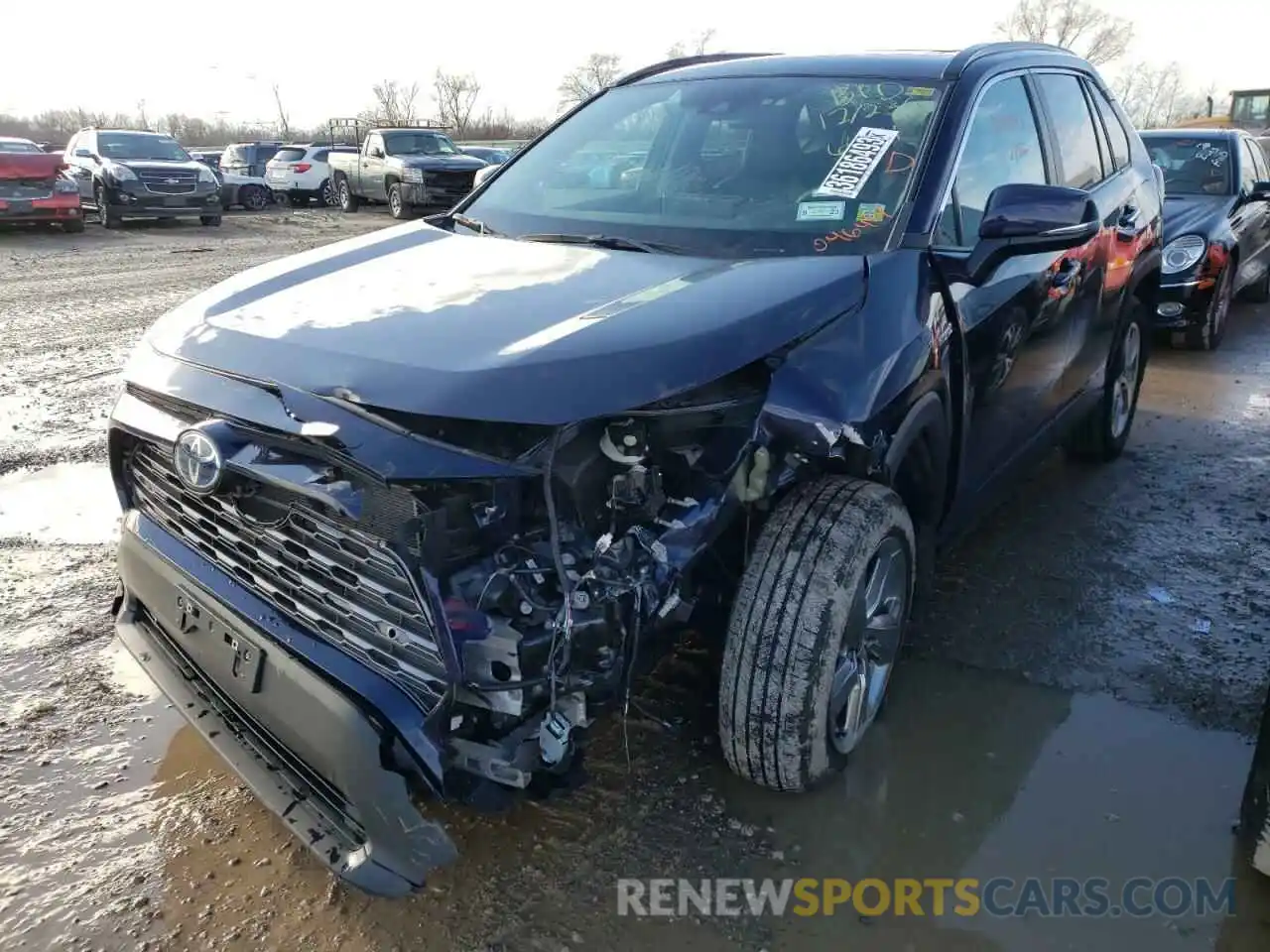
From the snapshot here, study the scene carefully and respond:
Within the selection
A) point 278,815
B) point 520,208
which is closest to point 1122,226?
point 520,208

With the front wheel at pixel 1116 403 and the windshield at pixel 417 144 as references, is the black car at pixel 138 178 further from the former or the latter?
the front wheel at pixel 1116 403

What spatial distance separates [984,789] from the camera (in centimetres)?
277

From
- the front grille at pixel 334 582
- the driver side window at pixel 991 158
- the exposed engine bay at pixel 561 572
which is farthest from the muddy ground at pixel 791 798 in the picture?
the driver side window at pixel 991 158

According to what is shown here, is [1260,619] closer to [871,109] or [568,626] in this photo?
[871,109]

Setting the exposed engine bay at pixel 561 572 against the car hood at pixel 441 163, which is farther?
the car hood at pixel 441 163

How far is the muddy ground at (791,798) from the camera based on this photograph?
7.59ft

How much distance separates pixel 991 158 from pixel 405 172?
699 inches

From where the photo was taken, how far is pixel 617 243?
3.01 metres

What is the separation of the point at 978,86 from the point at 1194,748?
2.13m

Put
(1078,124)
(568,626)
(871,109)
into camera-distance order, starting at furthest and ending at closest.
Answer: (1078,124)
(871,109)
(568,626)

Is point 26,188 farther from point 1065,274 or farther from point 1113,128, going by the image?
point 1065,274

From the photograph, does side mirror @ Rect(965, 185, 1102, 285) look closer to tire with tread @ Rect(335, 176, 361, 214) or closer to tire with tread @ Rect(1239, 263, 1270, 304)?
tire with tread @ Rect(1239, 263, 1270, 304)

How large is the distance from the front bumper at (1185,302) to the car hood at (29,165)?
52.5 feet

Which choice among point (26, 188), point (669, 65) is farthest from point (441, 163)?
point (669, 65)
